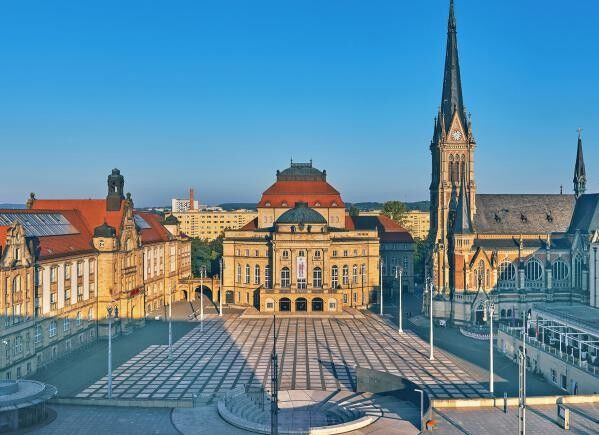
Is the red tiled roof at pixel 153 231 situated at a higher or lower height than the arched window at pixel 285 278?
higher

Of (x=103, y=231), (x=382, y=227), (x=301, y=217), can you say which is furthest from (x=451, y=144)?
(x=103, y=231)

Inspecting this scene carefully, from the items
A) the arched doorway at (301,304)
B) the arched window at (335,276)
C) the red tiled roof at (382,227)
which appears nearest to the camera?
the arched doorway at (301,304)

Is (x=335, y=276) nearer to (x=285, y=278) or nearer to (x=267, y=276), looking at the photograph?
(x=285, y=278)

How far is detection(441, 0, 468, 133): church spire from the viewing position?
94.9m

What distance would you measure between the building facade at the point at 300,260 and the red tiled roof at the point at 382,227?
11.5 meters

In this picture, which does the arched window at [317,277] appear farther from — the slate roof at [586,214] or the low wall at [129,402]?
the low wall at [129,402]

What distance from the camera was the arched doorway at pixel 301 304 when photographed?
314 feet

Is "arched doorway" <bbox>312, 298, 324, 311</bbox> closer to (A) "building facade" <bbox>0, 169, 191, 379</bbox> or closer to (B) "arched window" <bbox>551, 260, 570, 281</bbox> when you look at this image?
(A) "building facade" <bbox>0, 169, 191, 379</bbox>

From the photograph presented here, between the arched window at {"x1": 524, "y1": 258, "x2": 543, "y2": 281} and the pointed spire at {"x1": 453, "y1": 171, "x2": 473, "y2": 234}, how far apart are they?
985 centimetres

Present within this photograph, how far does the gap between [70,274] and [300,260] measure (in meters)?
37.5

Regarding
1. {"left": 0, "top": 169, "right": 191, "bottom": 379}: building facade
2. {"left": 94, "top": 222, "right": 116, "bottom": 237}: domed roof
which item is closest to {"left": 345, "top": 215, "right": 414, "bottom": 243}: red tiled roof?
{"left": 0, "top": 169, "right": 191, "bottom": 379}: building facade

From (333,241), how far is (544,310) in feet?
126

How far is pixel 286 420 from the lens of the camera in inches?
1766

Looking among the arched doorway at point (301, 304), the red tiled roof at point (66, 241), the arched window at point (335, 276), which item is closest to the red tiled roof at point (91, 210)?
the red tiled roof at point (66, 241)
